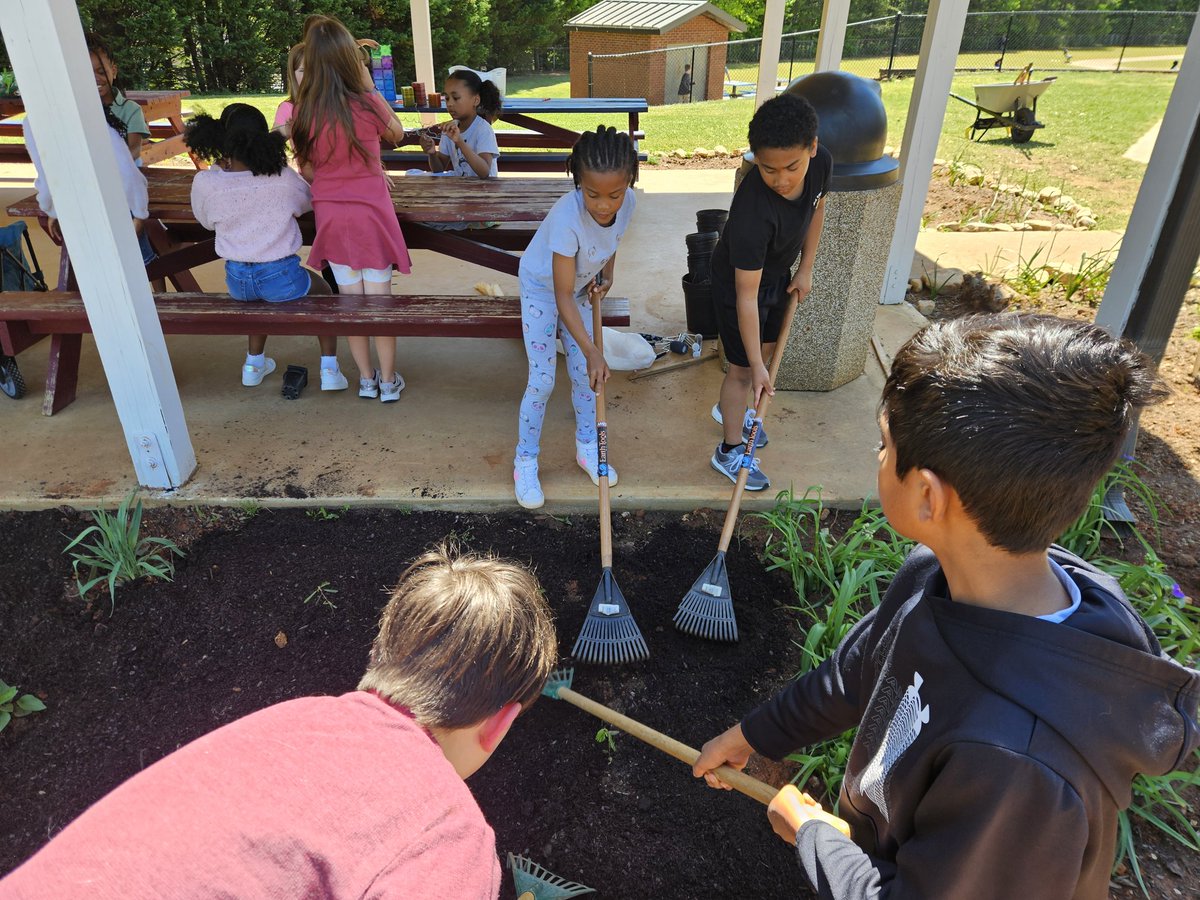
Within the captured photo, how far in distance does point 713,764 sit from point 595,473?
169 centimetres

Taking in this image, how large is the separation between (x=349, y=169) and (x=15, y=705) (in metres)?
2.31

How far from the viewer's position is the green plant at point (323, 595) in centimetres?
261

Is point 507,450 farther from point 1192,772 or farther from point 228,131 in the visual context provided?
point 1192,772

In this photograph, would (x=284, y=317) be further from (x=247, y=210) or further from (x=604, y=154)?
(x=604, y=154)

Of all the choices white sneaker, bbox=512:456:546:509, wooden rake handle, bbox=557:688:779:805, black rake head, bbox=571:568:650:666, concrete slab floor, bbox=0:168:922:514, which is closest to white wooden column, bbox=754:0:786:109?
concrete slab floor, bbox=0:168:922:514

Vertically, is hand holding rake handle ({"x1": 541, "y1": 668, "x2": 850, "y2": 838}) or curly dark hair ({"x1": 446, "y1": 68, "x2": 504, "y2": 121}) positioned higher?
curly dark hair ({"x1": 446, "y1": 68, "x2": 504, "y2": 121})

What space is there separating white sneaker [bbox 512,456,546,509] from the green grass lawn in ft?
21.3

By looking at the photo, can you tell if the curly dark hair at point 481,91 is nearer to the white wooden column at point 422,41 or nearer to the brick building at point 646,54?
the white wooden column at point 422,41

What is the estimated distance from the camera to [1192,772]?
2.00m

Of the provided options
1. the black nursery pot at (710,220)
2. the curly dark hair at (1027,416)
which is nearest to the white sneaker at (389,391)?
the black nursery pot at (710,220)

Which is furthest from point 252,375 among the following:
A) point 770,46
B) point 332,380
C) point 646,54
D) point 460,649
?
point 646,54

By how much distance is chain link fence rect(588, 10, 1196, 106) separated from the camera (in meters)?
23.6

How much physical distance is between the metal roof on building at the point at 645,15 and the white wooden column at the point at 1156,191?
2340 cm

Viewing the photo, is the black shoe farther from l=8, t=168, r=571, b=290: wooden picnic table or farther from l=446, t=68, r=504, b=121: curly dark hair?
l=446, t=68, r=504, b=121: curly dark hair
